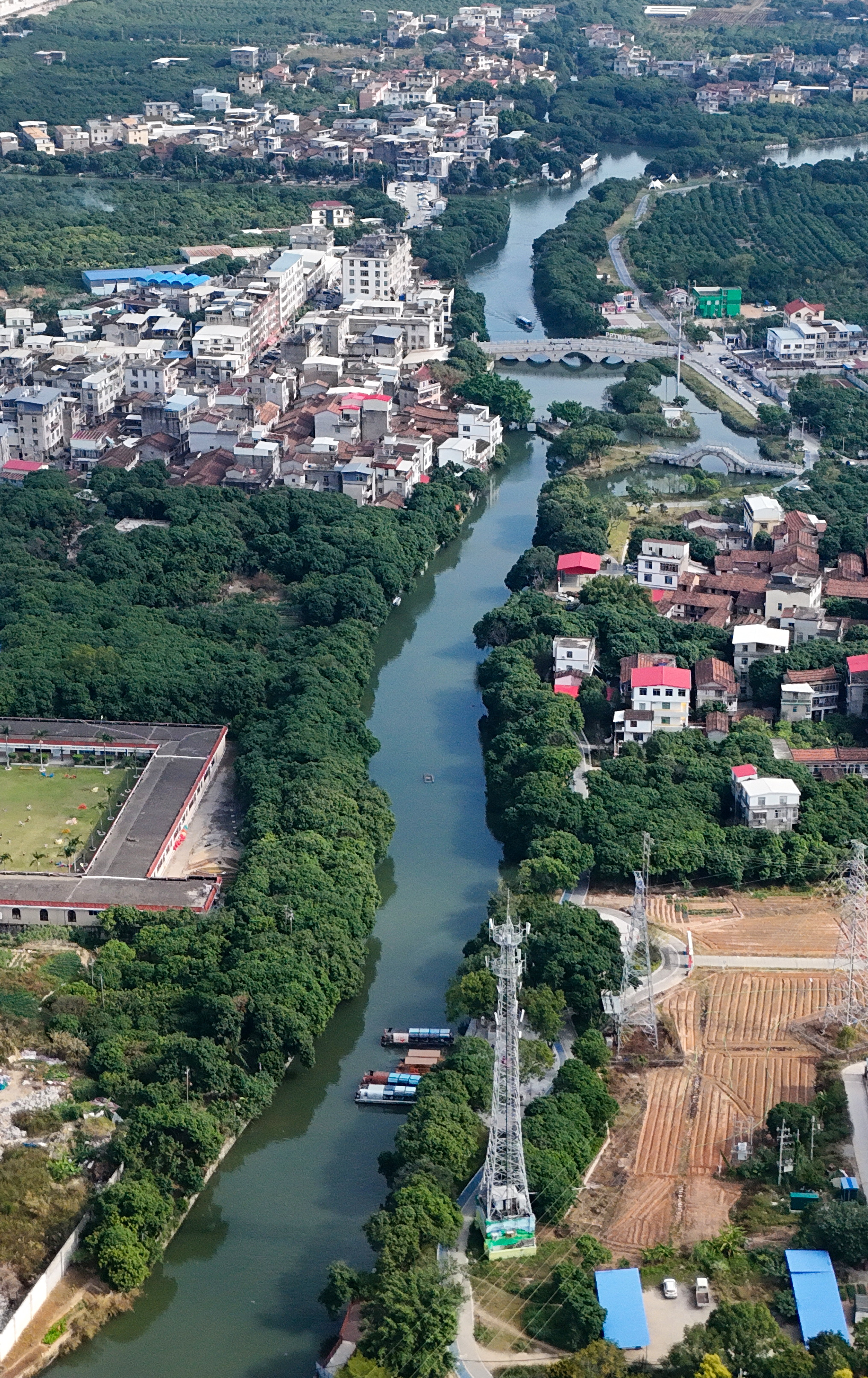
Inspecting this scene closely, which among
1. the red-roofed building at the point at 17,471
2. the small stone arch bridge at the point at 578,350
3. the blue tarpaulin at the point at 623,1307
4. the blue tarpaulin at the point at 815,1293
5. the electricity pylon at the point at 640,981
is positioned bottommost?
the small stone arch bridge at the point at 578,350

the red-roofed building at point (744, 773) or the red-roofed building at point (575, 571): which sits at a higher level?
the red-roofed building at point (744, 773)

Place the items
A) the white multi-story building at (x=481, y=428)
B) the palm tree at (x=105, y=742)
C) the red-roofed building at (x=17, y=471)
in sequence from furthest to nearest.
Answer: the white multi-story building at (x=481, y=428)
the red-roofed building at (x=17, y=471)
the palm tree at (x=105, y=742)

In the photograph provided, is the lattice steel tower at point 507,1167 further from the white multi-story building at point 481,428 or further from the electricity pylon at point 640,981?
the white multi-story building at point 481,428

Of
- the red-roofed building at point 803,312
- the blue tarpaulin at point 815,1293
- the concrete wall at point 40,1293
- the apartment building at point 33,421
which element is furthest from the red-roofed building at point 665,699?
the red-roofed building at point 803,312

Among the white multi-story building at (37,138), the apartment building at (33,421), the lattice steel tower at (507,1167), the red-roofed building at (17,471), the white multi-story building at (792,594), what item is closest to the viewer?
the lattice steel tower at (507,1167)

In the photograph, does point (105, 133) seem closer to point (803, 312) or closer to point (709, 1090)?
point (803, 312)

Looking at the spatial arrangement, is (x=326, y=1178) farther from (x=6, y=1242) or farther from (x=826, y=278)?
(x=826, y=278)

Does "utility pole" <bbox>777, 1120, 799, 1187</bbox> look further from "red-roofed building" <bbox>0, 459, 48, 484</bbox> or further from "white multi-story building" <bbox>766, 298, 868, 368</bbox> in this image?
"white multi-story building" <bbox>766, 298, 868, 368</bbox>
